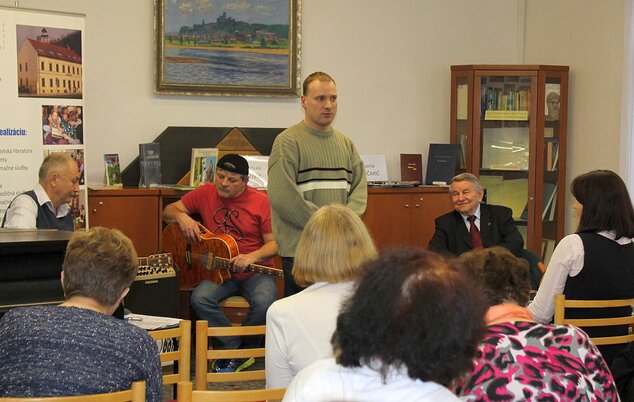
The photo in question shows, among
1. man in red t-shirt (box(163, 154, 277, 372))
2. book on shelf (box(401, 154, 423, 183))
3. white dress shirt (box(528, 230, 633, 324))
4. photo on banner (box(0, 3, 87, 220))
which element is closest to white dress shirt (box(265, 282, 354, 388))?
white dress shirt (box(528, 230, 633, 324))

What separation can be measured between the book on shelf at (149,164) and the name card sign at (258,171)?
0.64m

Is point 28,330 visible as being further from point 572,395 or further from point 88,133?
point 88,133

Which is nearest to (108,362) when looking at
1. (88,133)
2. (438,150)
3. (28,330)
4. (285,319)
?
(28,330)

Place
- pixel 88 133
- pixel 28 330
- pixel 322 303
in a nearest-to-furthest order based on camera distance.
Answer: pixel 28 330 → pixel 322 303 → pixel 88 133

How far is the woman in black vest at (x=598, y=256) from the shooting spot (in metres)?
3.83

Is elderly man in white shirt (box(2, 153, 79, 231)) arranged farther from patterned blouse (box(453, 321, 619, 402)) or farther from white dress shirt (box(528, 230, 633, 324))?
patterned blouse (box(453, 321, 619, 402))

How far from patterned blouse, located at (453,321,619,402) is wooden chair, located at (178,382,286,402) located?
1.58 feet

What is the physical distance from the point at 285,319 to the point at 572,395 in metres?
0.88

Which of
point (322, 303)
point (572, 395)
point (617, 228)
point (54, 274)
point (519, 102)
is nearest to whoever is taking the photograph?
point (572, 395)

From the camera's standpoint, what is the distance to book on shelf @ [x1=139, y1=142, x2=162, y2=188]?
244 inches

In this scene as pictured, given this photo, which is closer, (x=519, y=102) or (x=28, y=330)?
(x=28, y=330)

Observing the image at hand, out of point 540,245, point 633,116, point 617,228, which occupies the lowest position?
point 540,245

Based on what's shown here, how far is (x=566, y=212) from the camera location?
7320 mm

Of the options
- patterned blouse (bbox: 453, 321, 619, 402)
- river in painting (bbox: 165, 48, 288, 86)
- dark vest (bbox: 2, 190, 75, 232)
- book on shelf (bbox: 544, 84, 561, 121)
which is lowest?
patterned blouse (bbox: 453, 321, 619, 402)
